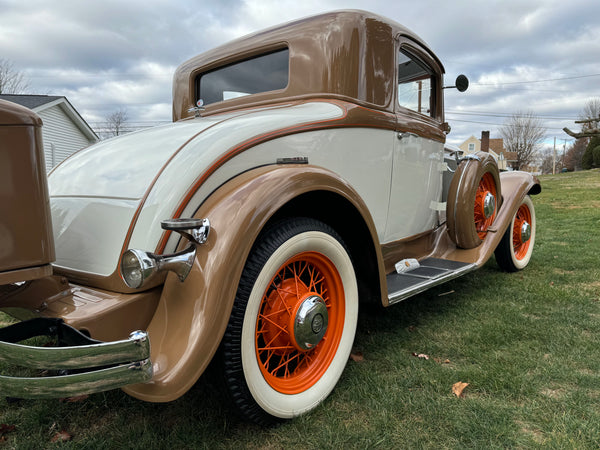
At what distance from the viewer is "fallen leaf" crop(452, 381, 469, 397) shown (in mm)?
2029

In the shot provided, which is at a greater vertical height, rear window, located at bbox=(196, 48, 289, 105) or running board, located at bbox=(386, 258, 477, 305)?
rear window, located at bbox=(196, 48, 289, 105)

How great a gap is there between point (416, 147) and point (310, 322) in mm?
1776

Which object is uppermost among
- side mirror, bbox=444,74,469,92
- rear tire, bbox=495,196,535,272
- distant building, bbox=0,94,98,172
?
distant building, bbox=0,94,98,172

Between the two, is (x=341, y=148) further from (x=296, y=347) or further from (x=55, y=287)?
(x=55, y=287)

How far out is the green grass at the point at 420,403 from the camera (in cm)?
172

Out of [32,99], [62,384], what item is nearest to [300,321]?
[62,384]

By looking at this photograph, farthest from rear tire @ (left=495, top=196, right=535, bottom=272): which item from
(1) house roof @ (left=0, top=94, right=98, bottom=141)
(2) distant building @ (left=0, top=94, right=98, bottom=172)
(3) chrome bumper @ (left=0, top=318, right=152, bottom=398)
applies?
(1) house roof @ (left=0, top=94, right=98, bottom=141)

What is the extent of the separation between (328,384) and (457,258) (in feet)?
6.10

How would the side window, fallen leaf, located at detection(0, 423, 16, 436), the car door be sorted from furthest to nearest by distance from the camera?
the side window → the car door → fallen leaf, located at detection(0, 423, 16, 436)

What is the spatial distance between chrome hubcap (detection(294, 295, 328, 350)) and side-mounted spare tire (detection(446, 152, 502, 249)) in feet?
6.14

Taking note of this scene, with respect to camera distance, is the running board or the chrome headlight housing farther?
the running board

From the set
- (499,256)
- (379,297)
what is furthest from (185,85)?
(499,256)

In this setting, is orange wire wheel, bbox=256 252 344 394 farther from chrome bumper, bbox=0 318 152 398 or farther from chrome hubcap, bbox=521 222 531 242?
chrome hubcap, bbox=521 222 531 242

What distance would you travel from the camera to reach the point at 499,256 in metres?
4.25
